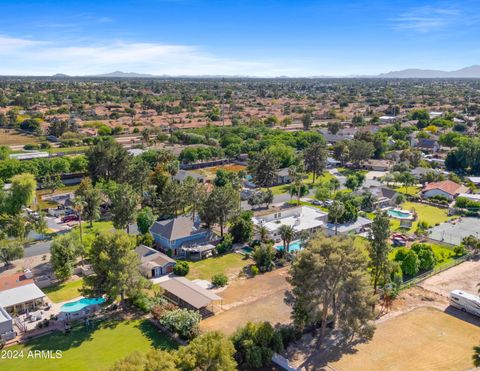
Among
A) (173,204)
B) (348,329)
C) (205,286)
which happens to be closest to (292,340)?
(348,329)

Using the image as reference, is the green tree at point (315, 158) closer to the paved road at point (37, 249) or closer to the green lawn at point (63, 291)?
the paved road at point (37, 249)

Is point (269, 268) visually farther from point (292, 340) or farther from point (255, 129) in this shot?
point (255, 129)

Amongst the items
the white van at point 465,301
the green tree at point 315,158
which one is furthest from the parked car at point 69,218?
the white van at point 465,301

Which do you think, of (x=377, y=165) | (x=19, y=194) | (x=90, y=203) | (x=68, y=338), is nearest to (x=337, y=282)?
(x=68, y=338)

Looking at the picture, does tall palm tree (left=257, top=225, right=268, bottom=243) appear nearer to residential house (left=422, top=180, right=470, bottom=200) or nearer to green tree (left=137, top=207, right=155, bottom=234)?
green tree (left=137, top=207, right=155, bottom=234)

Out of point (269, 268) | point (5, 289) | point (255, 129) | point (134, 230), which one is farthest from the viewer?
point (255, 129)

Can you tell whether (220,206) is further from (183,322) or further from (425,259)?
(425,259)
